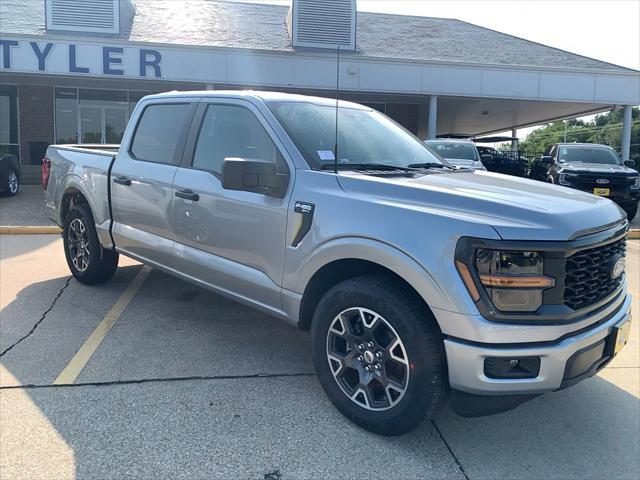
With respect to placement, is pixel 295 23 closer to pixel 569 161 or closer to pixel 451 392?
pixel 569 161

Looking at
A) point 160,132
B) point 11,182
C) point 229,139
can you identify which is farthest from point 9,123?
point 229,139

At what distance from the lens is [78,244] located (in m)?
5.78

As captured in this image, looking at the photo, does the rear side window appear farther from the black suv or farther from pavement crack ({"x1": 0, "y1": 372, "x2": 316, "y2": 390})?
the black suv

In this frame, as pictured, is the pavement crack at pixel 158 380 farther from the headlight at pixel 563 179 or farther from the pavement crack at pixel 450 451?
the headlight at pixel 563 179

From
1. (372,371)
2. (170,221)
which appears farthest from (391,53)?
(372,371)

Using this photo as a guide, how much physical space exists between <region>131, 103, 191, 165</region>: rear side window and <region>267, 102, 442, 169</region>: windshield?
1.07m

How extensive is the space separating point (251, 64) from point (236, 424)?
45.8 ft

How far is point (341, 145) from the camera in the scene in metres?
3.77

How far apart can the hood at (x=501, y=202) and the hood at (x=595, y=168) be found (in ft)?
30.8

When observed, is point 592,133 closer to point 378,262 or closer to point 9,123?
point 9,123

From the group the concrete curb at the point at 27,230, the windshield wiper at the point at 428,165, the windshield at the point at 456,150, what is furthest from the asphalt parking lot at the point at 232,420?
the windshield at the point at 456,150

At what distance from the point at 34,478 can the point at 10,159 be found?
1323cm

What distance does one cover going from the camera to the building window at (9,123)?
62.7 feet

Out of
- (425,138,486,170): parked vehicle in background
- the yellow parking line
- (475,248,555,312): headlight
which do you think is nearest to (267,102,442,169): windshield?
(475,248,555,312): headlight
